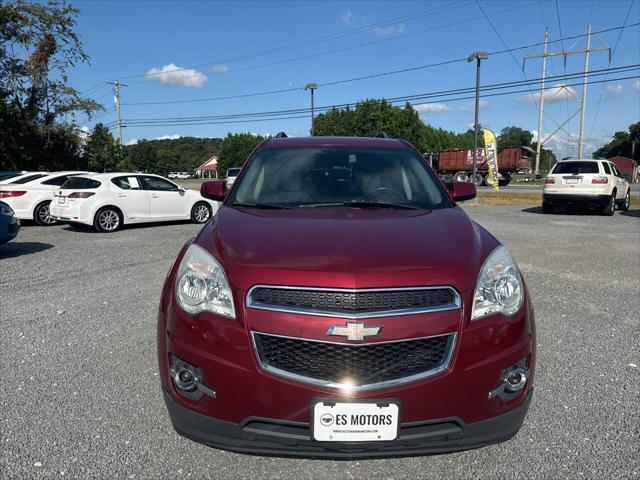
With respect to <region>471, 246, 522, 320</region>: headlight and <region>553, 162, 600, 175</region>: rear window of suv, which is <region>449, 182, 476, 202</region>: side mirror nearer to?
<region>471, 246, 522, 320</region>: headlight

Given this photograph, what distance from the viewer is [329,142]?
151 inches

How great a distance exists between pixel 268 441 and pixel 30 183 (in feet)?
43.6

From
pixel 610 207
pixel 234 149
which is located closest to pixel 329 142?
pixel 610 207

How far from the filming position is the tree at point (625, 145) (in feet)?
277

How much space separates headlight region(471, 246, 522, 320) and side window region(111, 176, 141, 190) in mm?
11173

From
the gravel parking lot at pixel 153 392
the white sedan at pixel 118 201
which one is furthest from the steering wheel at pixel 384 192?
the white sedan at pixel 118 201

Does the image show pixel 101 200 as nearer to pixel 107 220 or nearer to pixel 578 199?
pixel 107 220

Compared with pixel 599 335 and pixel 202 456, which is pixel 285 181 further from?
pixel 599 335

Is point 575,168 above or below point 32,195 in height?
above

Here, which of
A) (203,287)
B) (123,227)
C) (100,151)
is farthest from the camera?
→ (100,151)

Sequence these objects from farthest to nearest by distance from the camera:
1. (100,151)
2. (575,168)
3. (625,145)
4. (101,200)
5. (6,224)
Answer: (625,145) < (100,151) < (575,168) < (101,200) < (6,224)

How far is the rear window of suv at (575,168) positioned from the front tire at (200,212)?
35.0 ft

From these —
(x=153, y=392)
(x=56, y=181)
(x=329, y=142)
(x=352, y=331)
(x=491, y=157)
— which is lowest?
(x=153, y=392)

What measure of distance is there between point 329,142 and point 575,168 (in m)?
13.2
